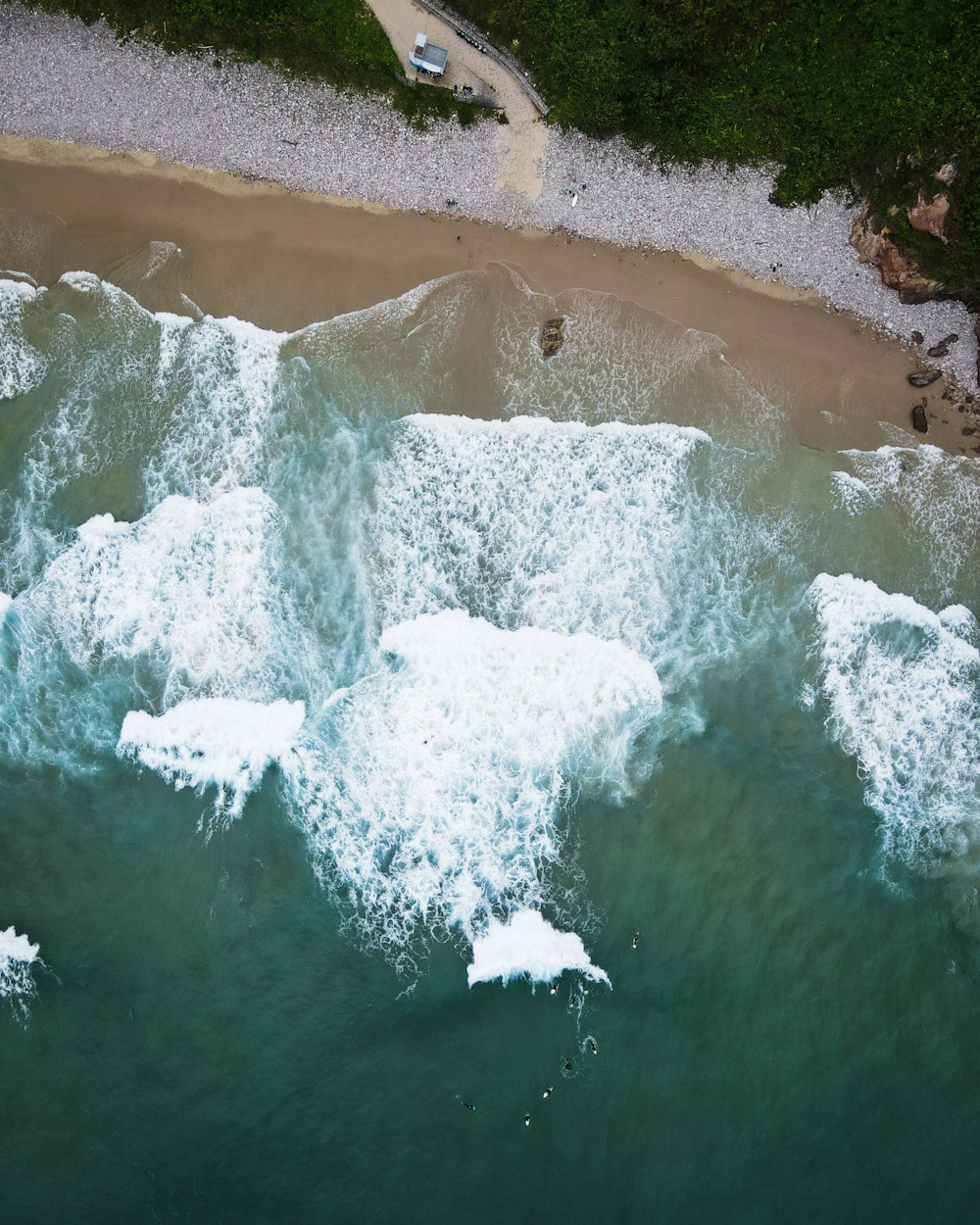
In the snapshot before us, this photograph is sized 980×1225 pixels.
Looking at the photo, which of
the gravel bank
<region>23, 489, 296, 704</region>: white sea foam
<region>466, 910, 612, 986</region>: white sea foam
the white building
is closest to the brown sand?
the gravel bank

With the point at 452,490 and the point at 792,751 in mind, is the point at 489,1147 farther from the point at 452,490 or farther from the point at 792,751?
the point at 452,490

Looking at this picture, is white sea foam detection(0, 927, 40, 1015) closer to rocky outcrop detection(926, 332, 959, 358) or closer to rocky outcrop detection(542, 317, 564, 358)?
rocky outcrop detection(542, 317, 564, 358)

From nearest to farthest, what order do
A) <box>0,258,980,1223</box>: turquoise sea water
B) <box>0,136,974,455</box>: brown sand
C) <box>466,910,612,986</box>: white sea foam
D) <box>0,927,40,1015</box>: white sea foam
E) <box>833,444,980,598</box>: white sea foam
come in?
1. <box>0,258,980,1223</box>: turquoise sea water
2. <box>0,927,40,1015</box>: white sea foam
3. <box>466,910,612,986</box>: white sea foam
4. <box>0,136,974,455</box>: brown sand
5. <box>833,444,980,598</box>: white sea foam

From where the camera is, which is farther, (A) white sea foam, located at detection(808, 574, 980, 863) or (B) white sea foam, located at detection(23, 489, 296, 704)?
(A) white sea foam, located at detection(808, 574, 980, 863)

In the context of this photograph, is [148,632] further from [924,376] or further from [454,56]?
[924,376]

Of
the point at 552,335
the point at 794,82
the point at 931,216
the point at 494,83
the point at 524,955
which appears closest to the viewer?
the point at 524,955

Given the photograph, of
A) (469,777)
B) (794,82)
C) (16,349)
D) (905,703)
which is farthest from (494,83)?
(905,703)

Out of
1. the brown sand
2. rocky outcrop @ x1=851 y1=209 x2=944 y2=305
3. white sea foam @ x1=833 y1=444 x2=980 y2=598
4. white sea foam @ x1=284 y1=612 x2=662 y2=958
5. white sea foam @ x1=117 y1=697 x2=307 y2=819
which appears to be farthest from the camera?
white sea foam @ x1=833 y1=444 x2=980 y2=598
